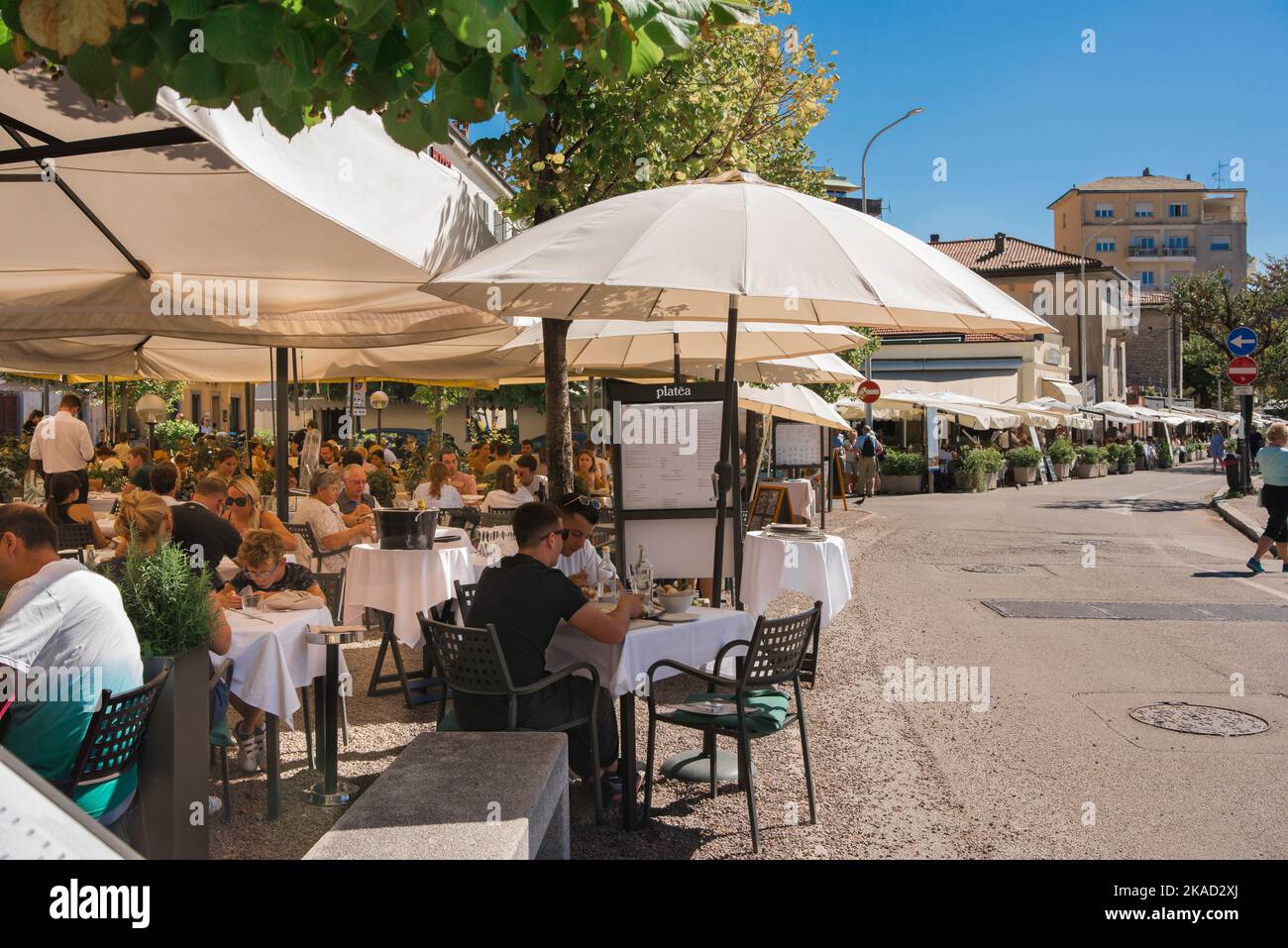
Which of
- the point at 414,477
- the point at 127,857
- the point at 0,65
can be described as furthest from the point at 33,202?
the point at 414,477

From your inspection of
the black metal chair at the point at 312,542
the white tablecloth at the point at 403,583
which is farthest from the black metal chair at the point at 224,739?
the black metal chair at the point at 312,542

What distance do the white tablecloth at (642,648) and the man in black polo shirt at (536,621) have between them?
12 centimetres

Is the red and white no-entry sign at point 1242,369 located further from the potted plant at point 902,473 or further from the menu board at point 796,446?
the potted plant at point 902,473

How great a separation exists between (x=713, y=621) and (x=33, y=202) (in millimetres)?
4098

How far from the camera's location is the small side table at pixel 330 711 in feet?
19.4

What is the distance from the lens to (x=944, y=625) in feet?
38.9

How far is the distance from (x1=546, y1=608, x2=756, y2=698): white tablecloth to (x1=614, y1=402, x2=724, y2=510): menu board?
10.0 feet

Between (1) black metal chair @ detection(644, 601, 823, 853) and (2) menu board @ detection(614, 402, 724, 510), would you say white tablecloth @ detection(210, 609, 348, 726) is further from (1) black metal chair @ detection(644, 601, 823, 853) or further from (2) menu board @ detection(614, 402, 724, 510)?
(2) menu board @ detection(614, 402, 724, 510)

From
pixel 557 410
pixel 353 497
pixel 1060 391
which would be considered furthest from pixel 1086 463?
pixel 557 410

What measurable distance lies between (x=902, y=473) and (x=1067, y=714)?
2843 cm

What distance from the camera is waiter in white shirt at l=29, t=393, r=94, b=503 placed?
569 inches

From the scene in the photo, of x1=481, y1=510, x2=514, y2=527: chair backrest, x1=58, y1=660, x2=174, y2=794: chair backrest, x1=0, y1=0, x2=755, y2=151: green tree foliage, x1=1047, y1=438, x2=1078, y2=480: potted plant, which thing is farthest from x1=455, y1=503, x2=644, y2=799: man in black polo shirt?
x1=1047, y1=438, x2=1078, y2=480: potted plant

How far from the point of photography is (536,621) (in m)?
5.69

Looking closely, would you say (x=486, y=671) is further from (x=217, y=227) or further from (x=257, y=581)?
(x=217, y=227)
